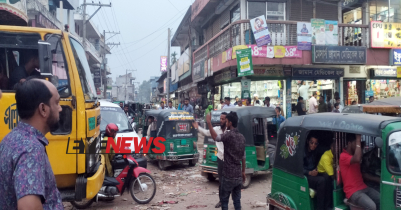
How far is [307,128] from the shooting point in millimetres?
4582

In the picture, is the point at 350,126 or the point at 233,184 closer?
the point at 350,126

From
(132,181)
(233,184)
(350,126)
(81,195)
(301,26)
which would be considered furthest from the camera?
(301,26)

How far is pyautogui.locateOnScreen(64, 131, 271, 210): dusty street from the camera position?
6.91 meters

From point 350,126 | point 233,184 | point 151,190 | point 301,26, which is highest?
point 301,26

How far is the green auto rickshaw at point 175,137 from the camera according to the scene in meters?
10.3

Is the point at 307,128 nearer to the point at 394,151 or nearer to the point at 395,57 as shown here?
the point at 394,151

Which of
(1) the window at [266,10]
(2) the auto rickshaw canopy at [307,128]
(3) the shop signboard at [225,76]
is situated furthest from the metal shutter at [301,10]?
(2) the auto rickshaw canopy at [307,128]

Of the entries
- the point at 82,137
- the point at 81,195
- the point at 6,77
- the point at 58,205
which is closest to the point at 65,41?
the point at 6,77

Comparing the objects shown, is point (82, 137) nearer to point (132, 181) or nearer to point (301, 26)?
point (132, 181)

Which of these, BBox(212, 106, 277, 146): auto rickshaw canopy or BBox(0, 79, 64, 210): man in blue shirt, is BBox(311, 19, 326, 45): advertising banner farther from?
BBox(0, 79, 64, 210): man in blue shirt

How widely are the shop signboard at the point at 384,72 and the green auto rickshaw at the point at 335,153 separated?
13.6m

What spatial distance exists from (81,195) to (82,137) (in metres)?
0.76

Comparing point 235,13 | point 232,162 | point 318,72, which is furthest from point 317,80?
point 232,162

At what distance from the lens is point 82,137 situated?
14.8ft
